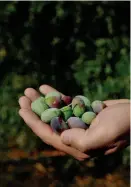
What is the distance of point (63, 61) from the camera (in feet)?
11.2

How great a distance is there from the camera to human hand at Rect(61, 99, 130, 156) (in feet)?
6.86

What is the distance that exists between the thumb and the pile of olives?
0.33 ft

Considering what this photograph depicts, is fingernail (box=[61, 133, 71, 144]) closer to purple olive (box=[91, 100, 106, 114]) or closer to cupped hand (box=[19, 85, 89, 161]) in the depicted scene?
cupped hand (box=[19, 85, 89, 161])

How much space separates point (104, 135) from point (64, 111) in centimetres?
35

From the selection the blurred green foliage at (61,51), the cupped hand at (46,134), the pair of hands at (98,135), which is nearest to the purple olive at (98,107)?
the pair of hands at (98,135)

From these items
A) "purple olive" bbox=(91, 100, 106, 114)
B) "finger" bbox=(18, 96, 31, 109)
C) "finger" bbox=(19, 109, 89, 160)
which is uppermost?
"finger" bbox=(18, 96, 31, 109)

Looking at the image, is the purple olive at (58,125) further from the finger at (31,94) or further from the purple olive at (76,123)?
the finger at (31,94)

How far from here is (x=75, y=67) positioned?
11.0 feet

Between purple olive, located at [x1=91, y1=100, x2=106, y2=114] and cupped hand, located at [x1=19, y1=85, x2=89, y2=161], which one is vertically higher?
purple olive, located at [x1=91, y1=100, x2=106, y2=114]

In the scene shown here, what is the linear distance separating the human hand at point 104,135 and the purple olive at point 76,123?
0.08m

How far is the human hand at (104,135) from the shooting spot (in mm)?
2092

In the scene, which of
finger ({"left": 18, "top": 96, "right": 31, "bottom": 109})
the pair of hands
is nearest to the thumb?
the pair of hands

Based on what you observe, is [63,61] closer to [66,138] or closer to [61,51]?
[61,51]

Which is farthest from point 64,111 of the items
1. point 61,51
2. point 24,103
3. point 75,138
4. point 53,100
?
point 61,51
